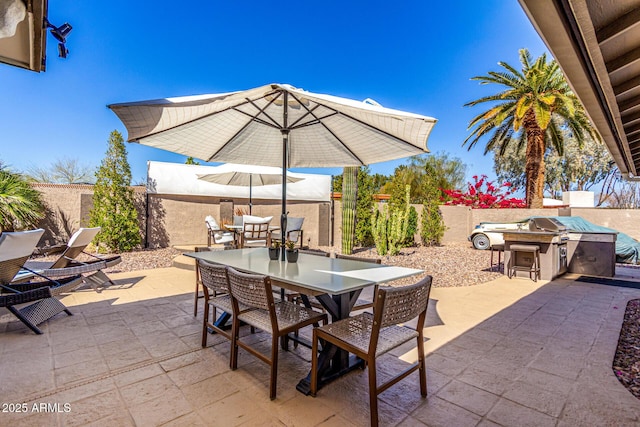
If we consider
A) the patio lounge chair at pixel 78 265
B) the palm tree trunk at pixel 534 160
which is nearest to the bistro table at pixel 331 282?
the patio lounge chair at pixel 78 265

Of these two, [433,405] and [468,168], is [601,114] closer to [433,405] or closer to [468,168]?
[433,405]

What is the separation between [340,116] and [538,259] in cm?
483

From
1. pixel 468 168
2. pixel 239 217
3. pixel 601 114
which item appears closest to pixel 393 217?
pixel 239 217

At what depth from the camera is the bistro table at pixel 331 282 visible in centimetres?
215

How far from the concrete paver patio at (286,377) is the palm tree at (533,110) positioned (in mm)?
8864

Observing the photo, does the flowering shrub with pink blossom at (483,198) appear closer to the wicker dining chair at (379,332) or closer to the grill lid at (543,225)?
the grill lid at (543,225)

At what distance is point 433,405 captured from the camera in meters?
2.03

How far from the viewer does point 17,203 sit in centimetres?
664

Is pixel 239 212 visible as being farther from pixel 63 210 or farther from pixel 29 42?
pixel 29 42

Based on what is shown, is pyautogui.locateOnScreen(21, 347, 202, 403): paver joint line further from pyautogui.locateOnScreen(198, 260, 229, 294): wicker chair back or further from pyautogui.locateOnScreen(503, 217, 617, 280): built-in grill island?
pyautogui.locateOnScreen(503, 217, 617, 280): built-in grill island

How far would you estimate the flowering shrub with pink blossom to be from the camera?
1290cm

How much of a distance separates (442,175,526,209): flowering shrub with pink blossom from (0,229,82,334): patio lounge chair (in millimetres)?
12601

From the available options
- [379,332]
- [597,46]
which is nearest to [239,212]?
[379,332]

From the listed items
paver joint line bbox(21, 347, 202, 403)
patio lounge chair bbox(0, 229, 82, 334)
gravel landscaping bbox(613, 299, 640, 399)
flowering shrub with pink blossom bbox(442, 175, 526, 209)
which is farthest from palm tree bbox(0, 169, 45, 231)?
flowering shrub with pink blossom bbox(442, 175, 526, 209)
